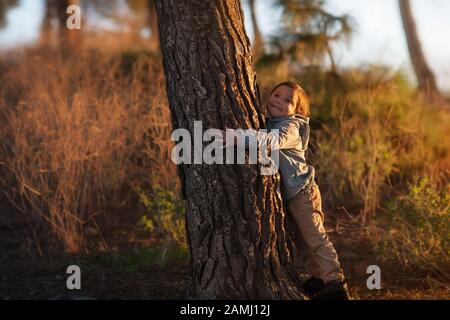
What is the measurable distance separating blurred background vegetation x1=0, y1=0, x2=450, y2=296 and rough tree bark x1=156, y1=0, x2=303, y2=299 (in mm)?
1336

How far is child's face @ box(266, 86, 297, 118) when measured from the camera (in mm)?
3852

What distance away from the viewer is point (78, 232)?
18.5ft

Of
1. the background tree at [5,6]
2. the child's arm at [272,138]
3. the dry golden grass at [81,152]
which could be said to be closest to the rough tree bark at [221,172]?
the child's arm at [272,138]

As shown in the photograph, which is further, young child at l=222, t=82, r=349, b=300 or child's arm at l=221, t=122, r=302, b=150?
young child at l=222, t=82, r=349, b=300

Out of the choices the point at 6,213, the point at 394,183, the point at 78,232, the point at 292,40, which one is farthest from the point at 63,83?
the point at 394,183

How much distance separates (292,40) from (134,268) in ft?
11.5

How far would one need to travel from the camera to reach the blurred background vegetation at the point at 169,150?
5.18 m

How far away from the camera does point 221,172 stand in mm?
3463

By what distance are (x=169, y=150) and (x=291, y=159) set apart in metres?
2.26

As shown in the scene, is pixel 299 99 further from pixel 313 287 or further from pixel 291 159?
pixel 313 287

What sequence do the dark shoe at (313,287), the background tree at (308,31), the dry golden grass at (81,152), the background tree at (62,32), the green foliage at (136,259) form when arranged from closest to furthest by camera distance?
the dark shoe at (313,287), the green foliage at (136,259), the dry golden grass at (81,152), the background tree at (308,31), the background tree at (62,32)

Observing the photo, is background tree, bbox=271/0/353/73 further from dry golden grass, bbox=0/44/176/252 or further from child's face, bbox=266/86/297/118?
child's face, bbox=266/86/297/118

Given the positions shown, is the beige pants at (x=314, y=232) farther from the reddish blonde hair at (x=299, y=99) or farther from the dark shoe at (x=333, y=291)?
the reddish blonde hair at (x=299, y=99)

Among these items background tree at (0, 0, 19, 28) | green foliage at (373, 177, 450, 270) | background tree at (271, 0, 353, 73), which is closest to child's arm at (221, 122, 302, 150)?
green foliage at (373, 177, 450, 270)
